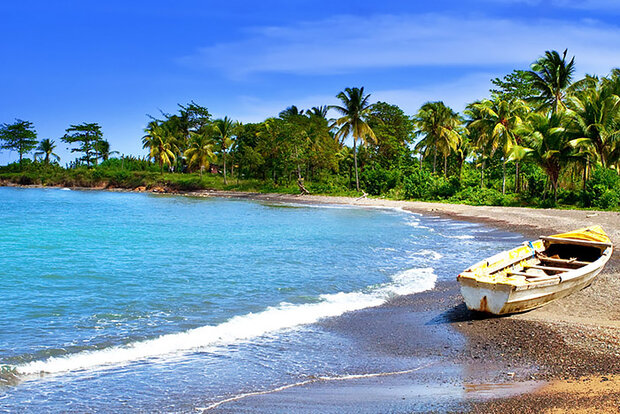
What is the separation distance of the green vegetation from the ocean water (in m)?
11.7

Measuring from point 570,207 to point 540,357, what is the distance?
2812 centimetres

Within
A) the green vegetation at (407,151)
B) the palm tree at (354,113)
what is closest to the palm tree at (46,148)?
the green vegetation at (407,151)

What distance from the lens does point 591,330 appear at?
7.58 meters

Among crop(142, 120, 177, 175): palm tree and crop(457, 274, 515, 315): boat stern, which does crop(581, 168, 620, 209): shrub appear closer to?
crop(457, 274, 515, 315): boat stern

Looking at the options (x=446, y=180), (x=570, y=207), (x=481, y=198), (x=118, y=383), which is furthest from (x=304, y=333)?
(x=446, y=180)

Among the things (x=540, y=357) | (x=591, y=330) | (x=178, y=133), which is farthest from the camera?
(x=178, y=133)

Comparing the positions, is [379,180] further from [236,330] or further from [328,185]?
[236,330]

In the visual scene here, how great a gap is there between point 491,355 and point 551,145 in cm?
2848

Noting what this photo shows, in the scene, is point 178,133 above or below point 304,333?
above

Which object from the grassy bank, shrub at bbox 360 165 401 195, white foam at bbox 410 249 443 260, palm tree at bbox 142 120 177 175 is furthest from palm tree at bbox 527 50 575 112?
palm tree at bbox 142 120 177 175

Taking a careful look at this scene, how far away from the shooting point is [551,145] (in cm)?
3155

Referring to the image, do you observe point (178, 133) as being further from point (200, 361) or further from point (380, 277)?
point (200, 361)

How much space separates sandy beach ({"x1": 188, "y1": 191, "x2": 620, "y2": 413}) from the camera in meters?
5.36

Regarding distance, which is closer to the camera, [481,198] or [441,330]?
[441,330]
